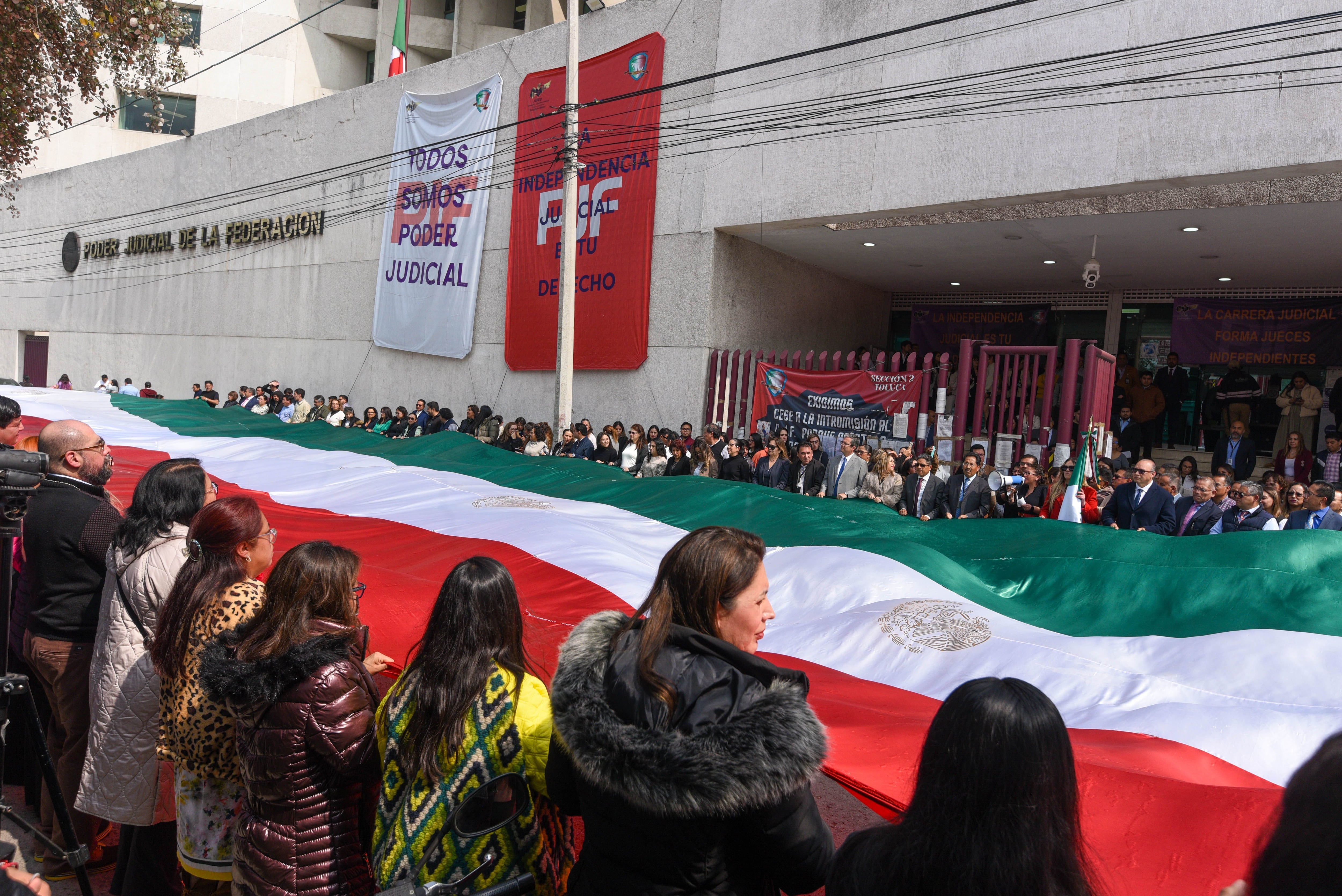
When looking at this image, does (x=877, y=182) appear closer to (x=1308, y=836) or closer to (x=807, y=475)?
(x=807, y=475)

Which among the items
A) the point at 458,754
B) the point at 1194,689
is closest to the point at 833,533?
the point at 1194,689

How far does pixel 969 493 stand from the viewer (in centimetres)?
879

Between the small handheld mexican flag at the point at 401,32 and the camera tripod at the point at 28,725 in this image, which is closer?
the camera tripod at the point at 28,725

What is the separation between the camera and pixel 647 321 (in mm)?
14391

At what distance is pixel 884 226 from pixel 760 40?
122 inches


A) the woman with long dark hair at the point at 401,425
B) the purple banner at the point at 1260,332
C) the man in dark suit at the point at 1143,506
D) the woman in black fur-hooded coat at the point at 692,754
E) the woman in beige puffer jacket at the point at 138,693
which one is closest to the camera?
the woman in black fur-hooded coat at the point at 692,754

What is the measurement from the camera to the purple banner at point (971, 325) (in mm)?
16750

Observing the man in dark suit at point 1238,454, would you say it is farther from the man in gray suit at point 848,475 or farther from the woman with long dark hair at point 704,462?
the woman with long dark hair at point 704,462

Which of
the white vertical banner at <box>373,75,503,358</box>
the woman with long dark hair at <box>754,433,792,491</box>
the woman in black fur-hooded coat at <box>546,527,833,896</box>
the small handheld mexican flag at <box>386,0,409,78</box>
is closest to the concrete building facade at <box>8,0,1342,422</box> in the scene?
the white vertical banner at <box>373,75,503,358</box>

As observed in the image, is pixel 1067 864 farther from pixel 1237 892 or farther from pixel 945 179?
pixel 945 179

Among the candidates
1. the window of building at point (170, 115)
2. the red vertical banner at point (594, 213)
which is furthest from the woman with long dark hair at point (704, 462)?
the window of building at point (170, 115)

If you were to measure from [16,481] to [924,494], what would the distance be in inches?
313

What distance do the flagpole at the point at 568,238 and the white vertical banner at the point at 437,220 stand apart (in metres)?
5.23

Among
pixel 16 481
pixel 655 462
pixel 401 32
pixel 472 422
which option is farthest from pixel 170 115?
pixel 16 481
